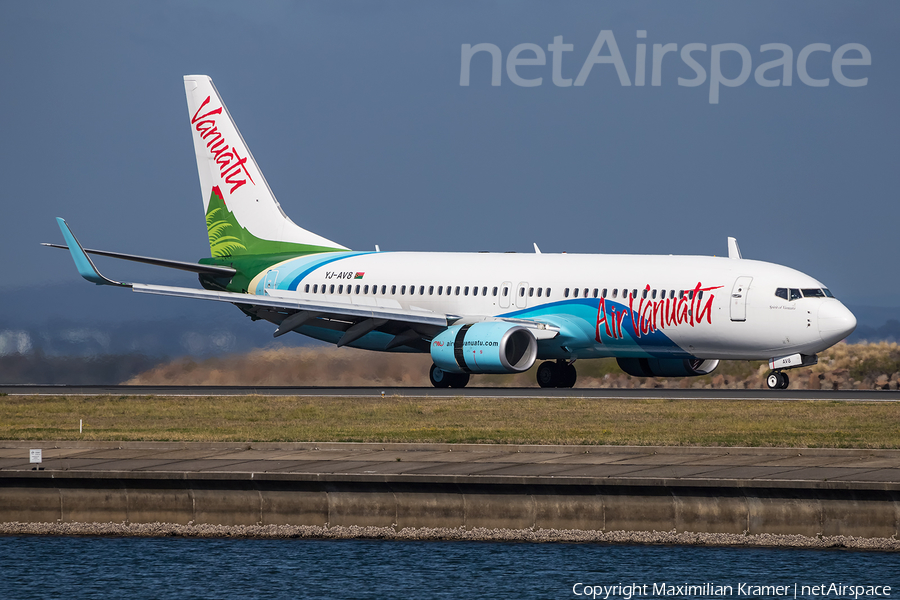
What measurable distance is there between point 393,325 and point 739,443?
762 inches

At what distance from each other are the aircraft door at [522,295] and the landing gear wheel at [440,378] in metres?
3.12

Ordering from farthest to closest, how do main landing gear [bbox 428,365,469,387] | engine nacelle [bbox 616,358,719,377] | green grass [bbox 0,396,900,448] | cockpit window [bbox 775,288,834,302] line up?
main landing gear [bbox 428,365,469,387], engine nacelle [bbox 616,358,719,377], cockpit window [bbox 775,288,834,302], green grass [bbox 0,396,900,448]

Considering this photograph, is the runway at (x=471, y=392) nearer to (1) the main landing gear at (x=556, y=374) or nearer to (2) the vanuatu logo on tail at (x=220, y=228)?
(1) the main landing gear at (x=556, y=374)

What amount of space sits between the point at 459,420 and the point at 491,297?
12237 mm

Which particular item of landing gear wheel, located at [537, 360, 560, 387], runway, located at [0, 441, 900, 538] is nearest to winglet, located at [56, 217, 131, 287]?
landing gear wheel, located at [537, 360, 560, 387]

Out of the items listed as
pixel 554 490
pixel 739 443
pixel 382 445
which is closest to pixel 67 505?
pixel 382 445

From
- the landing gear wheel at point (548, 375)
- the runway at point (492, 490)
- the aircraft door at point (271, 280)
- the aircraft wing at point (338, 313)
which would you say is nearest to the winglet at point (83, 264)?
the aircraft wing at point (338, 313)

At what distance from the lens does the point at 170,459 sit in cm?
2202

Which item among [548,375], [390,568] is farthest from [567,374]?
[390,568]

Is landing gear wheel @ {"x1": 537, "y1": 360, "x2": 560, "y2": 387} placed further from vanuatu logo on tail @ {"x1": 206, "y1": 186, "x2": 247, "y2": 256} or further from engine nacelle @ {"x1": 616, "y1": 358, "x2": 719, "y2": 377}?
vanuatu logo on tail @ {"x1": 206, "y1": 186, "x2": 247, "y2": 256}

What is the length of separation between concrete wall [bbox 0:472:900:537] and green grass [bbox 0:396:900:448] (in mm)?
4254

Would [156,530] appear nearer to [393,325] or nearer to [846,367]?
[393,325]

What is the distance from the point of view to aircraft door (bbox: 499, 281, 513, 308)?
41.0 metres

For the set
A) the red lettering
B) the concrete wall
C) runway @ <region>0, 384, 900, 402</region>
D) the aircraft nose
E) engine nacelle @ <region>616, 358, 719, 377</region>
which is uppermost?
the red lettering
